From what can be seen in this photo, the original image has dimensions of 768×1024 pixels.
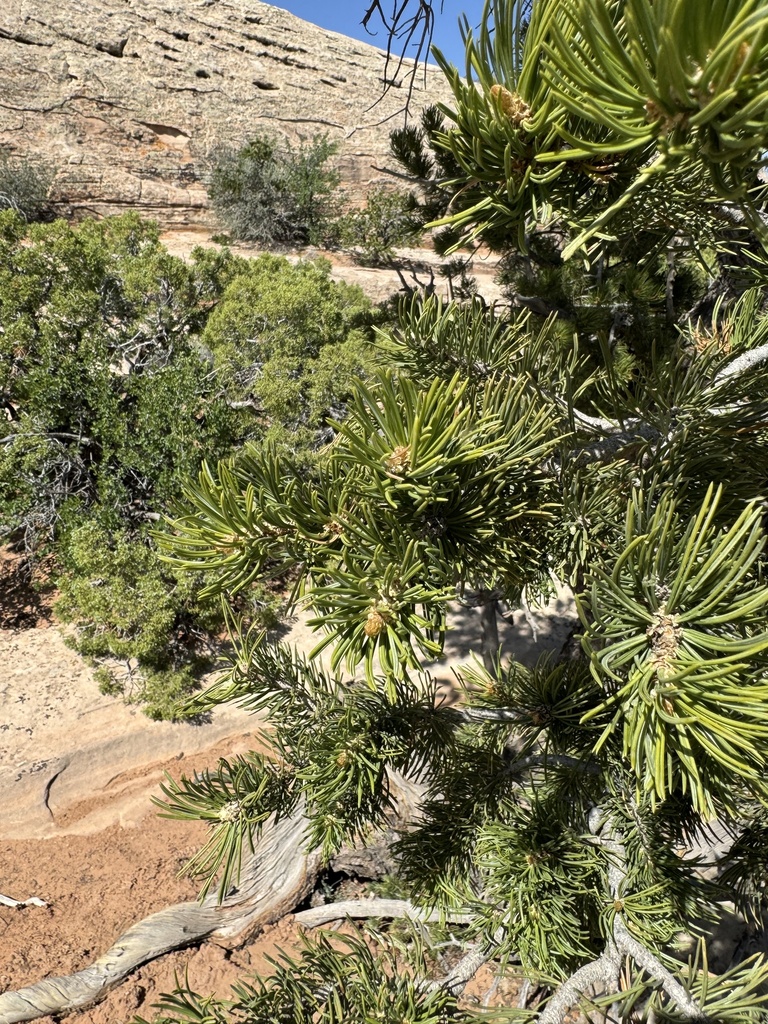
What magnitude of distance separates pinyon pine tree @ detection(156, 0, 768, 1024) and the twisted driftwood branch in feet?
4.33

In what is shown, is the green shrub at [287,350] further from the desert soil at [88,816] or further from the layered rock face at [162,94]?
the layered rock face at [162,94]

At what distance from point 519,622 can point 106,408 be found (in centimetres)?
344

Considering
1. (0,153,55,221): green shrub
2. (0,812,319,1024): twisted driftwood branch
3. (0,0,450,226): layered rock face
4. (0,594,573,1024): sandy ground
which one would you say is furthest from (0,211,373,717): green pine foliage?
(0,0,450,226): layered rock face

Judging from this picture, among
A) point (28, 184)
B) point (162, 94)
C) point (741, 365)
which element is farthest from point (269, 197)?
point (741, 365)

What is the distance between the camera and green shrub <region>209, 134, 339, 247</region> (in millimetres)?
12711

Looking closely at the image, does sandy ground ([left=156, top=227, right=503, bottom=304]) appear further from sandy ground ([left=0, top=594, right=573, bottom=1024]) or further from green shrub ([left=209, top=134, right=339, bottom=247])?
sandy ground ([left=0, top=594, right=573, bottom=1024])

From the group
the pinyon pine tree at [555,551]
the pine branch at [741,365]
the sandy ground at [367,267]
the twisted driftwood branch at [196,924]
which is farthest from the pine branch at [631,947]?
the sandy ground at [367,267]

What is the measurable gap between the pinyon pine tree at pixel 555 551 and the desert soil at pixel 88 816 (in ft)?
3.33

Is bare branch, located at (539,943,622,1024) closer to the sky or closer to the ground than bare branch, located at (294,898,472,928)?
closer to the sky

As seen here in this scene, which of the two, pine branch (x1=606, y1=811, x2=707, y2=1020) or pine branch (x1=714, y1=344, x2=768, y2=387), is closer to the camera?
pine branch (x1=714, y1=344, x2=768, y2=387)

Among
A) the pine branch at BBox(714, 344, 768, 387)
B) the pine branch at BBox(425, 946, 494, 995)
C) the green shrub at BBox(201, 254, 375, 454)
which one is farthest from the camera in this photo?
the green shrub at BBox(201, 254, 375, 454)

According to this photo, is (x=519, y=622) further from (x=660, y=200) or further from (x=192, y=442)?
(x=660, y=200)

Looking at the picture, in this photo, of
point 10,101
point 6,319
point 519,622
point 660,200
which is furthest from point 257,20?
point 660,200

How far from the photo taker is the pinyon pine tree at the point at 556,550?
45 centimetres
